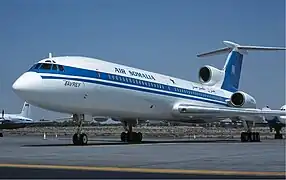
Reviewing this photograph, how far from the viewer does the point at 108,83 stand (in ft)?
83.8

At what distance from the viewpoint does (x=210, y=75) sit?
36.8 meters

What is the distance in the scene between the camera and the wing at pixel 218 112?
98.1 ft

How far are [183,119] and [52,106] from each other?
1152 centimetres

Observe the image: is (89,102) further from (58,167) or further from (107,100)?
(58,167)

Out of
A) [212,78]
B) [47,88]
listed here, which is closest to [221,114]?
[212,78]

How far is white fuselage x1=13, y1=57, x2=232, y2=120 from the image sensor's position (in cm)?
2284

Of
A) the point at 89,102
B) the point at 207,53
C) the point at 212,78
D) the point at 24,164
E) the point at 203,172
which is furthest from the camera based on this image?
the point at 207,53

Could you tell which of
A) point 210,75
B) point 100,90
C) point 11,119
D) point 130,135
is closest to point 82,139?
point 100,90

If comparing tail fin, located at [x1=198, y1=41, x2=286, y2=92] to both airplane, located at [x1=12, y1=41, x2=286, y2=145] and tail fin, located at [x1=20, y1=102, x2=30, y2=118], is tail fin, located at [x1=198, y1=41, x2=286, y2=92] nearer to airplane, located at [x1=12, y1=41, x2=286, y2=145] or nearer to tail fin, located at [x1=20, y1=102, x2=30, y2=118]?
airplane, located at [x1=12, y1=41, x2=286, y2=145]

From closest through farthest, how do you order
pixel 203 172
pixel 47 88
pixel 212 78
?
1. pixel 203 172
2. pixel 47 88
3. pixel 212 78

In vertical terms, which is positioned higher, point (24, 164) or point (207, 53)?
point (207, 53)

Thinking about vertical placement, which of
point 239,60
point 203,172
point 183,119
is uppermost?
point 239,60

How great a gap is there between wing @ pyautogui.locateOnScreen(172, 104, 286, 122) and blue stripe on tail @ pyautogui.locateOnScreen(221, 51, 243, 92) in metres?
6.68

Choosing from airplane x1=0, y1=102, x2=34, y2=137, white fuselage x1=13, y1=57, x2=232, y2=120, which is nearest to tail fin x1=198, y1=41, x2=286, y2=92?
white fuselage x1=13, y1=57, x2=232, y2=120
